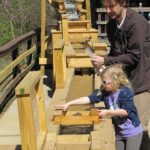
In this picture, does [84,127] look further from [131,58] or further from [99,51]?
[99,51]

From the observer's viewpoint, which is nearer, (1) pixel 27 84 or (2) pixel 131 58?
(1) pixel 27 84

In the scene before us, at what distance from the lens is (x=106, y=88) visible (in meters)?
3.75

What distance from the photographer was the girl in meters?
3.72

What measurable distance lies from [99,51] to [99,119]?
3.74m

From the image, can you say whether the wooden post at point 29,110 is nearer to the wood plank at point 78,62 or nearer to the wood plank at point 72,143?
the wood plank at point 72,143

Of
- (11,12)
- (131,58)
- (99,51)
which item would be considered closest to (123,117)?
(131,58)

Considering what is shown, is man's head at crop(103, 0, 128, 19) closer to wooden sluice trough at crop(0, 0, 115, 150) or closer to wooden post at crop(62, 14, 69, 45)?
wooden sluice trough at crop(0, 0, 115, 150)

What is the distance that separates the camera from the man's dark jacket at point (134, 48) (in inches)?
150

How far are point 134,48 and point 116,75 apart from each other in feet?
1.00

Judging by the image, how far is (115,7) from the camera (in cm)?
382

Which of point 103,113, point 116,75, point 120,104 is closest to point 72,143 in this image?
point 103,113

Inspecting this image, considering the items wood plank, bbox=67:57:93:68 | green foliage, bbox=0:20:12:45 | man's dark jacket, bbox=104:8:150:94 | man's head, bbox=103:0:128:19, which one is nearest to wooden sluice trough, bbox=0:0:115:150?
man's dark jacket, bbox=104:8:150:94

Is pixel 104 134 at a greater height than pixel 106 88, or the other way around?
pixel 106 88

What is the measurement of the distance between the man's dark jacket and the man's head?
6 cm
